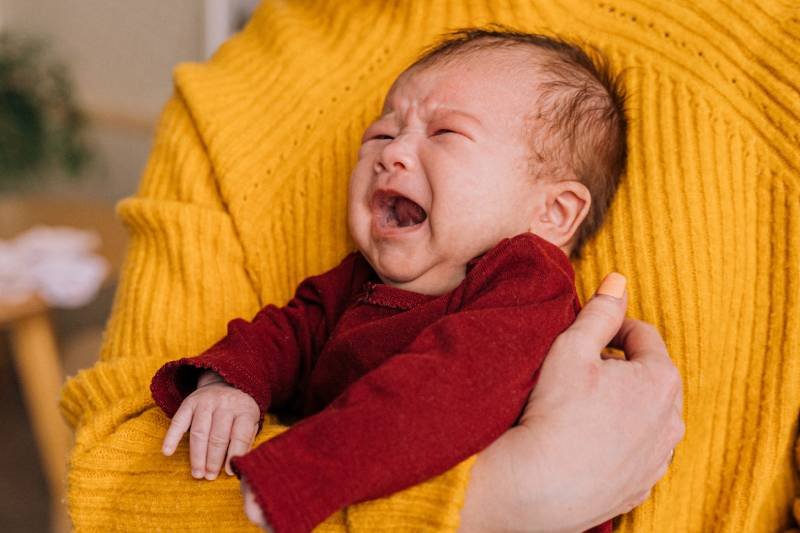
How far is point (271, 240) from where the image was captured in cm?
121

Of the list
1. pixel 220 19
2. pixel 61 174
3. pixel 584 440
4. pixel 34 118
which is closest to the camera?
pixel 584 440

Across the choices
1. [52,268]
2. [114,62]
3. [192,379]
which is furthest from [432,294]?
[114,62]

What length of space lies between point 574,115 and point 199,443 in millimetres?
645

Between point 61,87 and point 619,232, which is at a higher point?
point 619,232

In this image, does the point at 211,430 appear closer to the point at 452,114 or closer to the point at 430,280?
the point at 430,280

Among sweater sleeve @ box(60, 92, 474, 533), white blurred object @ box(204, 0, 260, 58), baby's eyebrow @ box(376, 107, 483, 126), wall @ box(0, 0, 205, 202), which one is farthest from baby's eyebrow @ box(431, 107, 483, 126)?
wall @ box(0, 0, 205, 202)

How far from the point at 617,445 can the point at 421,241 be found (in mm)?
345

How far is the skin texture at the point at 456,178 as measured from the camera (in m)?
0.98

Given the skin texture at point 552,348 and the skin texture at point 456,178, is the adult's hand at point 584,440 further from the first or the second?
the skin texture at point 456,178

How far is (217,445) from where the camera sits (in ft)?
2.82

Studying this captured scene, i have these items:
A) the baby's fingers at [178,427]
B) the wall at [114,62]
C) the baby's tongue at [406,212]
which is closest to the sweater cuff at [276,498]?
the baby's fingers at [178,427]

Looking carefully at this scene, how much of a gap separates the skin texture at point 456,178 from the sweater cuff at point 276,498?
1.23 ft

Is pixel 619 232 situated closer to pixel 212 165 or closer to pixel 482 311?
pixel 482 311

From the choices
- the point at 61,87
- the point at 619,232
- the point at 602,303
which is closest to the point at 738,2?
the point at 619,232
